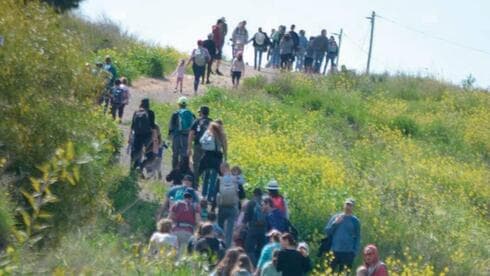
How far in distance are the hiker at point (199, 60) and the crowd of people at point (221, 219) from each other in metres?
11.3

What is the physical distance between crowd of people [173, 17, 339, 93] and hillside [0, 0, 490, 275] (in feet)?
2.50

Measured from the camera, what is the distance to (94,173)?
17.1 meters

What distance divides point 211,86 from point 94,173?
21.5m

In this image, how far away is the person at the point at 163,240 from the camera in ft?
56.5

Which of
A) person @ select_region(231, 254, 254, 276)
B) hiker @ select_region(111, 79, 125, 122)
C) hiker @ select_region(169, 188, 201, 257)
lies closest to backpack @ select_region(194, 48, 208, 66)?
hiker @ select_region(111, 79, 125, 122)

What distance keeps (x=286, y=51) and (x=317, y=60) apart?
69.5 inches

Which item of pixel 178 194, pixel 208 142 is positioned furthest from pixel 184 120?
pixel 178 194

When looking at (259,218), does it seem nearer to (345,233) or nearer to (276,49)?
(345,233)

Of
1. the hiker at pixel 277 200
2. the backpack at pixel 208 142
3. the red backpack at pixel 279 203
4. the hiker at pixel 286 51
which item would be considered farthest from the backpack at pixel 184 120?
the hiker at pixel 286 51

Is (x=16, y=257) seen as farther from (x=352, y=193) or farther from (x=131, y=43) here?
(x=131, y=43)

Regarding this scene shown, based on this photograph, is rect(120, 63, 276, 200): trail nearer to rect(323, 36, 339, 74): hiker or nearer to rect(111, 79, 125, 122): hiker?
rect(111, 79, 125, 122): hiker

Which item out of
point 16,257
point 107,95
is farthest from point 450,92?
point 16,257

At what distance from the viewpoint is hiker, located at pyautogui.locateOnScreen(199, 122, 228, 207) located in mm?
22156

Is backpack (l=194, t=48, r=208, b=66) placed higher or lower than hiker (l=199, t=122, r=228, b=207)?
higher
